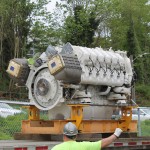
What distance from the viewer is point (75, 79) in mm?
10922

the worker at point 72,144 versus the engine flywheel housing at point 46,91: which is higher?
the engine flywheel housing at point 46,91

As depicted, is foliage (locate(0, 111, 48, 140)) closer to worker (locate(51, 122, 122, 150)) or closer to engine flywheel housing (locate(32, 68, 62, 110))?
engine flywheel housing (locate(32, 68, 62, 110))

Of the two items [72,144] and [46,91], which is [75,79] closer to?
[46,91]

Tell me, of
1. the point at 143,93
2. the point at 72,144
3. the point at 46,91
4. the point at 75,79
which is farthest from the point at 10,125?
the point at 143,93

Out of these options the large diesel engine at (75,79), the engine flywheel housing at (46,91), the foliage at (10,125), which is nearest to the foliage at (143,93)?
the foliage at (10,125)

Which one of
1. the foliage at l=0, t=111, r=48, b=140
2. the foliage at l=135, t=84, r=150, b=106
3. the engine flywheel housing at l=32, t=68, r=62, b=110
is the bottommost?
the foliage at l=0, t=111, r=48, b=140

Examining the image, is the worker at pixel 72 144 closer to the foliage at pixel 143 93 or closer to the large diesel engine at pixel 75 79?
the large diesel engine at pixel 75 79

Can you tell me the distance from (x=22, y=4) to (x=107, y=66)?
3638 centimetres

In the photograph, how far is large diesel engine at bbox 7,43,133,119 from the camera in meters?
10.8

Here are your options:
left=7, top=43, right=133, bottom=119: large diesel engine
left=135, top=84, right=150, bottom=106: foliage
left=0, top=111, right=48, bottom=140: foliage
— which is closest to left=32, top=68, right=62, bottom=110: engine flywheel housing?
left=7, top=43, right=133, bottom=119: large diesel engine

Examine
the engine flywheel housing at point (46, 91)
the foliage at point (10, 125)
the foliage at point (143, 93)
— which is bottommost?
the foliage at point (10, 125)

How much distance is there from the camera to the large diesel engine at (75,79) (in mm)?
10828

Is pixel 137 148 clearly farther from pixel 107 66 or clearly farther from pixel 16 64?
pixel 16 64

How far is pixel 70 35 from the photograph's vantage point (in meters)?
51.0
